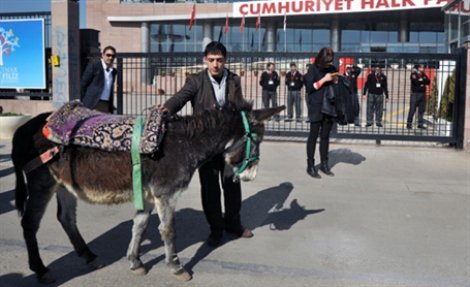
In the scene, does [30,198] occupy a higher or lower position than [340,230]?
higher

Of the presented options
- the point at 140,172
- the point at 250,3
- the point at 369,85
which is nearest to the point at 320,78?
the point at 140,172

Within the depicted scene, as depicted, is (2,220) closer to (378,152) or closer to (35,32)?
(378,152)

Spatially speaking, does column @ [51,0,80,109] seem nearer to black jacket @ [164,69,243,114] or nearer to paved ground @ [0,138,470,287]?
paved ground @ [0,138,470,287]

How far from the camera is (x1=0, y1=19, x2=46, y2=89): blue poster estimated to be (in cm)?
1285

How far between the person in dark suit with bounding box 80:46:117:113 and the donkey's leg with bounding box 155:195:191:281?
13.3 feet

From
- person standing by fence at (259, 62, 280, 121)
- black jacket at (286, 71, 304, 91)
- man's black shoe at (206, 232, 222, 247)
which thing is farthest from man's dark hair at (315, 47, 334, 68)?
person standing by fence at (259, 62, 280, 121)

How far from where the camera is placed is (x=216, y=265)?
4.60 metres

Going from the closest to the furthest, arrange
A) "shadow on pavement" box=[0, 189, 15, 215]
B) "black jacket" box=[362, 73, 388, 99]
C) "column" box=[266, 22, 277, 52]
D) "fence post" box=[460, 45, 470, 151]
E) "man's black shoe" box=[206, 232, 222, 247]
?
1. "man's black shoe" box=[206, 232, 222, 247]
2. "shadow on pavement" box=[0, 189, 15, 215]
3. "fence post" box=[460, 45, 470, 151]
4. "black jacket" box=[362, 73, 388, 99]
5. "column" box=[266, 22, 277, 52]

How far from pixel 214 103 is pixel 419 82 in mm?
10805

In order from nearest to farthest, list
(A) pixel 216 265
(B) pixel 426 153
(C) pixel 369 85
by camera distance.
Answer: (A) pixel 216 265, (B) pixel 426 153, (C) pixel 369 85

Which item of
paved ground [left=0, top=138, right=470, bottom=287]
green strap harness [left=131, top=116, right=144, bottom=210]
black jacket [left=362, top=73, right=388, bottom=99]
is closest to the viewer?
green strap harness [left=131, top=116, right=144, bottom=210]

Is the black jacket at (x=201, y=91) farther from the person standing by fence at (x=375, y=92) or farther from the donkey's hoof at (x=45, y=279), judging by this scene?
the person standing by fence at (x=375, y=92)

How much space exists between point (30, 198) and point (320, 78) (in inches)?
201

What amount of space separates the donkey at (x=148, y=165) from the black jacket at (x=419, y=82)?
10.9 m
